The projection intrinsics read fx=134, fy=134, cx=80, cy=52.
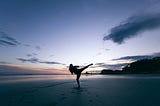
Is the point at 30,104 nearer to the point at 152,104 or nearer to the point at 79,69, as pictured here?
the point at 152,104

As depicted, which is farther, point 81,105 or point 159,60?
point 159,60

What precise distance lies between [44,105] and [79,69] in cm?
781

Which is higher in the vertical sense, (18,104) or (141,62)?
(141,62)

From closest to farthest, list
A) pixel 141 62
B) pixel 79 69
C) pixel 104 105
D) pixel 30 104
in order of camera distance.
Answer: pixel 104 105 < pixel 30 104 < pixel 79 69 < pixel 141 62

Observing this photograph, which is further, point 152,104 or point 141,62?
point 141,62

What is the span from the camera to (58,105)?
6656 mm

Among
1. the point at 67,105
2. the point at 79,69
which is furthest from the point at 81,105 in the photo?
the point at 79,69

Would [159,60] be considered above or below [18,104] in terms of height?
above

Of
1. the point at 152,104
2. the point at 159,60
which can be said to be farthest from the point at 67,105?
the point at 159,60

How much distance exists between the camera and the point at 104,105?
6562 mm

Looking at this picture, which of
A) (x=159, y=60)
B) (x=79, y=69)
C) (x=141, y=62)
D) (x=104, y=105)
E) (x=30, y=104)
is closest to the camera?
(x=104, y=105)

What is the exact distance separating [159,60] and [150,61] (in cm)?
609

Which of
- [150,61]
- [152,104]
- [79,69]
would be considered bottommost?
[152,104]

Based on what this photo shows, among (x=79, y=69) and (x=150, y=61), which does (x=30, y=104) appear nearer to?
(x=79, y=69)
